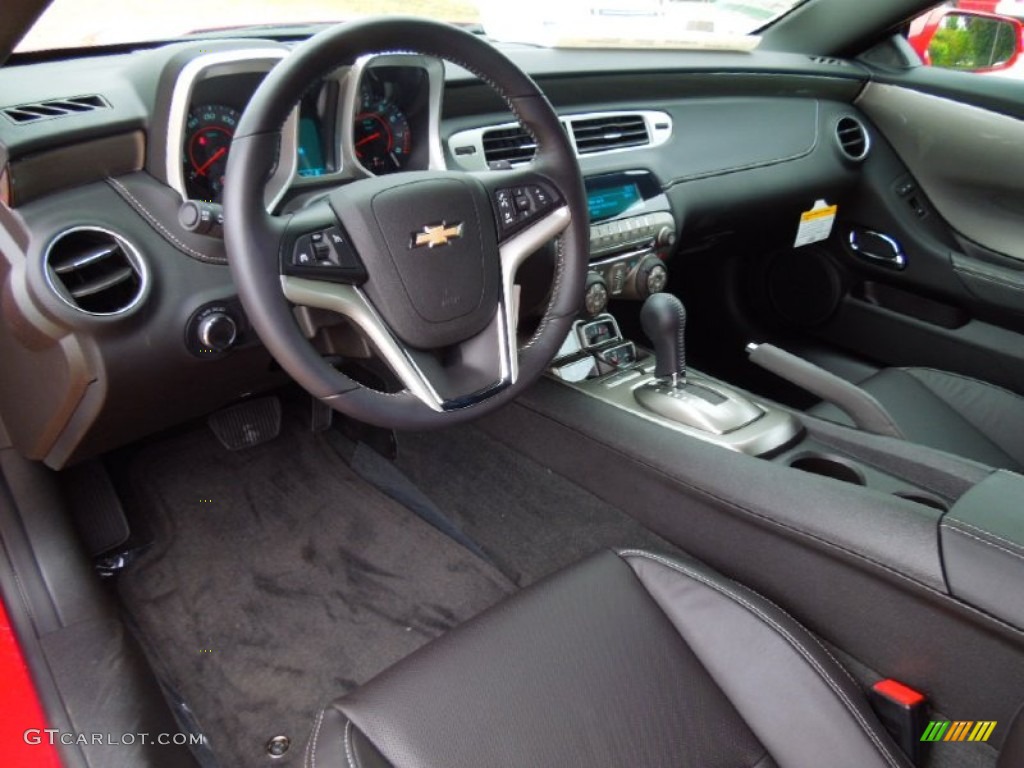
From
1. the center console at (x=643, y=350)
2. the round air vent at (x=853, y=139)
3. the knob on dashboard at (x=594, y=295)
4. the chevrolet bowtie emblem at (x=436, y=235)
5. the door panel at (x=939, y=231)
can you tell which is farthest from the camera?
the round air vent at (x=853, y=139)

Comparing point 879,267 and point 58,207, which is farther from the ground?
point 58,207

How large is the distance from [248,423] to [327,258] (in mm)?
1026

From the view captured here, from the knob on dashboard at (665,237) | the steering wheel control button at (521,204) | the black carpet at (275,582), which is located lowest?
the black carpet at (275,582)

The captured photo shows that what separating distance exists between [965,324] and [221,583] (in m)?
1.91

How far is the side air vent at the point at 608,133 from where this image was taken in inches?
67.6

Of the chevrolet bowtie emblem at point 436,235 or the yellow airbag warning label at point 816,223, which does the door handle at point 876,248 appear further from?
the chevrolet bowtie emblem at point 436,235

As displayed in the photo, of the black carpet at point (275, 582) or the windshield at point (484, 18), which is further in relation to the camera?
the black carpet at point (275, 582)

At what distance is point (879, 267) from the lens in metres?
2.29

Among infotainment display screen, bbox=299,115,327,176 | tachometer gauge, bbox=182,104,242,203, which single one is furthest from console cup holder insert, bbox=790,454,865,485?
tachometer gauge, bbox=182,104,242,203

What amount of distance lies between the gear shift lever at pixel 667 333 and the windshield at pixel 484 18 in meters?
0.64

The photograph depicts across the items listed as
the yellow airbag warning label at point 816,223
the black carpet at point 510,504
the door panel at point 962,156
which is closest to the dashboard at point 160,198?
the black carpet at point 510,504

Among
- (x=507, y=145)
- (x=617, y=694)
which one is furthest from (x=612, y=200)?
(x=617, y=694)

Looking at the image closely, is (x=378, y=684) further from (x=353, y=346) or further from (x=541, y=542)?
(x=541, y=542)

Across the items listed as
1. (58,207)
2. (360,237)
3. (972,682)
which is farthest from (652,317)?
(58,207)
